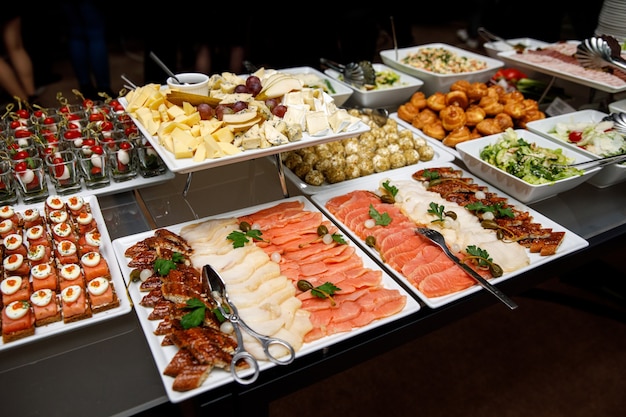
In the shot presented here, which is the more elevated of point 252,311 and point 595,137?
point 595,137

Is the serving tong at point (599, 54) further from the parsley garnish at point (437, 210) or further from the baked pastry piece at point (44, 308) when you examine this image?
the baked pastry piece at point (44, 308)

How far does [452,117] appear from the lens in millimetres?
2498

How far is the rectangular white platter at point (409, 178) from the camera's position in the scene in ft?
4.95

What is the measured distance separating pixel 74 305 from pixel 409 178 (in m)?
1.48

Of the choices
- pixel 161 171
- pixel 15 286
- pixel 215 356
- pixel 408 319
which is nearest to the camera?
pixel 215 356

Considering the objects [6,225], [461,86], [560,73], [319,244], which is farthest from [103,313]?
[560,73]

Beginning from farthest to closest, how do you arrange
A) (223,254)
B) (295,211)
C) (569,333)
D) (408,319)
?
(569,333), (295,211), (223,254), (408,319)

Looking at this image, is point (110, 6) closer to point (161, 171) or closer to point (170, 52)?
point (170, 52)

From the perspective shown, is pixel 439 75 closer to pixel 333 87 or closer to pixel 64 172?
pixel 333 87

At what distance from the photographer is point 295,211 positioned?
1869 millimetres

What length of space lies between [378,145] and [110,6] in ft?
20.7

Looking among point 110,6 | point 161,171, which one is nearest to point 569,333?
point 161,171

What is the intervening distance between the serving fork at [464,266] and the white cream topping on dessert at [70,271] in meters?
1.18

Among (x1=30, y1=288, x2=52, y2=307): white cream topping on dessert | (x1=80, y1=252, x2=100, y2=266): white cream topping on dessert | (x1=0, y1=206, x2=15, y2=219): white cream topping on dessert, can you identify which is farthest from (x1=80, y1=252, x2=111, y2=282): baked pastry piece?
(x1=0, y1=206, x2=15, y2=219): white cream topping on dessert
